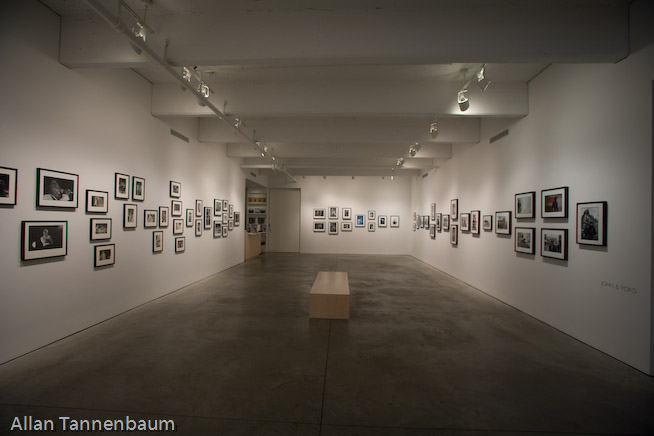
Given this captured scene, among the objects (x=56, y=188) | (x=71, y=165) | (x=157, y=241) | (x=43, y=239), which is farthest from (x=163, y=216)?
(x=43, y=239)

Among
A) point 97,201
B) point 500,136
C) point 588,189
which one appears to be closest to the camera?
point 588,189

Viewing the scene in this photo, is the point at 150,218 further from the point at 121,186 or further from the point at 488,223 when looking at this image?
the point at 488,223

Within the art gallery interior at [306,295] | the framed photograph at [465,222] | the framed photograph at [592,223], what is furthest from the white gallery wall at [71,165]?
the framed photograph at [465,222]

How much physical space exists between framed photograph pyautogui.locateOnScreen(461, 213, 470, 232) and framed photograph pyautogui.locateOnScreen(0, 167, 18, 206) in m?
9.13

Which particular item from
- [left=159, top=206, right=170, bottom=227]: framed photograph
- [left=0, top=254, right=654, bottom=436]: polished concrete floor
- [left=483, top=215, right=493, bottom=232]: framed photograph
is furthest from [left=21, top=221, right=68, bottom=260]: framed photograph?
[left=483, top=215, right=493, bottom=232]: framed photograph

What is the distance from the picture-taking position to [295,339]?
4305mm

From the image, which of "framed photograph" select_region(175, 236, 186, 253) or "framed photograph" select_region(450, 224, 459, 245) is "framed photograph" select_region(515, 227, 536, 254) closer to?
"framed photograph" select_region(450, 224, 459, 245)

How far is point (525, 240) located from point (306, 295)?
15.5ft

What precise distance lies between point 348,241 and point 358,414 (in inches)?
525

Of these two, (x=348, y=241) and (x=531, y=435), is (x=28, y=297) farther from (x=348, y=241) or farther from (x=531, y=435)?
(x=348, y=241)

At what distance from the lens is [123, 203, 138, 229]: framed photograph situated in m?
5.32

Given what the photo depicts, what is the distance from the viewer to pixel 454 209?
939 centimetres

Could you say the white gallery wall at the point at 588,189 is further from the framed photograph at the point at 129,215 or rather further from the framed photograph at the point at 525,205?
the framed photograph at the point at 129,215

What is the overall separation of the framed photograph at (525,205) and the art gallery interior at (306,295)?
3.7 inches
